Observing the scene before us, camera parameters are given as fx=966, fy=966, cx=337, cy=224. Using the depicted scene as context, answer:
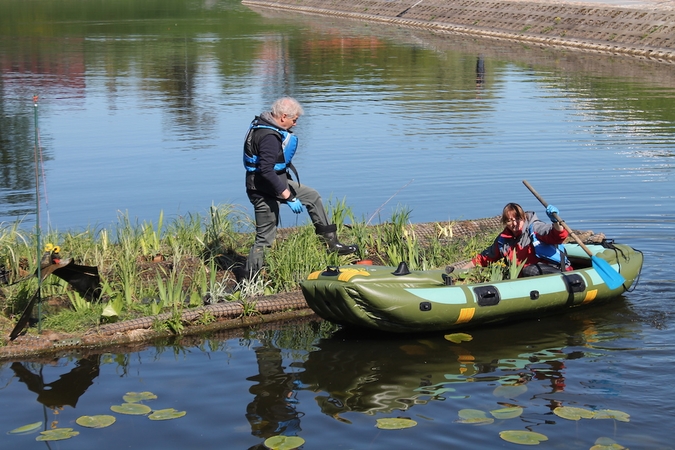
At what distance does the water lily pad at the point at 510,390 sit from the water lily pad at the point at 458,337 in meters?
1.12

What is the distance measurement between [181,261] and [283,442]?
149 inches

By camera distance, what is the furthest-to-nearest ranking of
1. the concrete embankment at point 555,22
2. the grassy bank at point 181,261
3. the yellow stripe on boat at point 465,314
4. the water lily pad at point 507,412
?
the concrete embankment at point 555,22, the grassy bank at point 181,261, the yellow stripe on boat at point 465,314, the water lily pad at point 507,412

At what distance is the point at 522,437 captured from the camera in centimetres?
589

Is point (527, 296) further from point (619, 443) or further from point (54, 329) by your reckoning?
point (54, 329)

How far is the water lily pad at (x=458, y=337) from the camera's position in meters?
7.95

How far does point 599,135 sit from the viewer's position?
56.2 ft

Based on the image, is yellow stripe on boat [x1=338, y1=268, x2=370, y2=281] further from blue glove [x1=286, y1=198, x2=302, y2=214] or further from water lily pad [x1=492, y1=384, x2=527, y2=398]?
water lily pad [x1=492, y1=384, x2=527, y2=398]

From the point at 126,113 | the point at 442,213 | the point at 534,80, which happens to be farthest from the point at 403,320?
the point at 534,80

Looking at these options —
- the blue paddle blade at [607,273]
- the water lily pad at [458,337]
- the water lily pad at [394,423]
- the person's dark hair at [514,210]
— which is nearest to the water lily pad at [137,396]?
the water lily pad at [394,423]

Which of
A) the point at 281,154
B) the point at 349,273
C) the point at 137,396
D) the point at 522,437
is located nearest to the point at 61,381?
the point at 137,396

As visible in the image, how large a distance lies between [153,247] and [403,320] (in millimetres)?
3097

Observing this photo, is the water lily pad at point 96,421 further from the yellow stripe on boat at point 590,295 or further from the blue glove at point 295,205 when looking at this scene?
the yellow stripe on boat at point 590,295

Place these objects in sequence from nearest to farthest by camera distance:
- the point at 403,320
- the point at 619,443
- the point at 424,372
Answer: the point at 619,443, the point at 424,372, the point at 403,320

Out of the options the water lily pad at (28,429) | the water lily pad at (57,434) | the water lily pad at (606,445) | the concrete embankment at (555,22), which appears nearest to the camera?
the water lily pad at (606,445)
